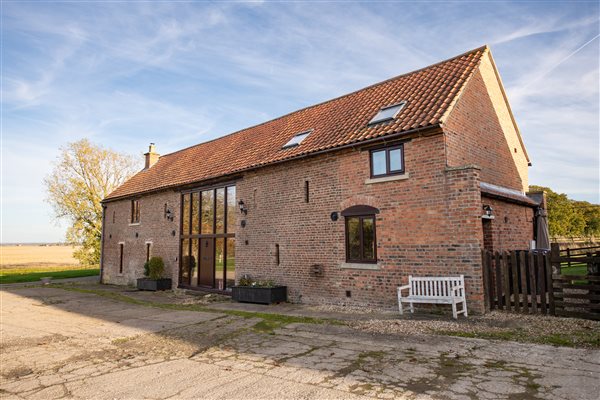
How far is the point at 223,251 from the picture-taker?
15812 millimetres

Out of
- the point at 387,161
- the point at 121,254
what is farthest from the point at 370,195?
the point at 121,254

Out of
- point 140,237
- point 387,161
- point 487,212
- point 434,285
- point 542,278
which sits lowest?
point 434,285

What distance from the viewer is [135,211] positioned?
71.9 feet

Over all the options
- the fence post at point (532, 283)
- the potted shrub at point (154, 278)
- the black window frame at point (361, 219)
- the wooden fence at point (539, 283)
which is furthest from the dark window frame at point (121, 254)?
the fence post at point (532, 283)

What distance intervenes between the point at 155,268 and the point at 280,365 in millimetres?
14202

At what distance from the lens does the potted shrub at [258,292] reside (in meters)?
12.4

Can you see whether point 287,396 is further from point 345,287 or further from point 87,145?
point 87,145

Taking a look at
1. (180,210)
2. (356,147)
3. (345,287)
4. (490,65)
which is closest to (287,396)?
(345,287)

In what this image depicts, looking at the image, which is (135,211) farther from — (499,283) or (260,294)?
(499,283)

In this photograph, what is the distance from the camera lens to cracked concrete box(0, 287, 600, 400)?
4762 millimetres

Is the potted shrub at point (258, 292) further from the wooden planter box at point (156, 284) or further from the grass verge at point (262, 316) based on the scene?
the wooden planter box at point (156, 284)

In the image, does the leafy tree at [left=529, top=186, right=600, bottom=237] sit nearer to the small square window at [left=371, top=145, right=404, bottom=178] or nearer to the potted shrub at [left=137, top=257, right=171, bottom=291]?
the small square window at [left=371, top=145, right=404, bottom=178]

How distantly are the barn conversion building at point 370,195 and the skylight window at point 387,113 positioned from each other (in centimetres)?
5

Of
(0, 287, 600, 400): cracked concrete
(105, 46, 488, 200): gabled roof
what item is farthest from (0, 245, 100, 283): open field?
(0, 287, 600, 400): cracked concrete
